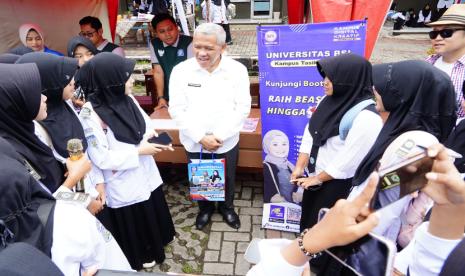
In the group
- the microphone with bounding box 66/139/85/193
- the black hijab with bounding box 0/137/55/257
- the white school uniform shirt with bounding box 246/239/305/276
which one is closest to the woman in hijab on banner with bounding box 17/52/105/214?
the microphone with bounding box 66/139/85/193

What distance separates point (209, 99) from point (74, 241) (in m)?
1.78

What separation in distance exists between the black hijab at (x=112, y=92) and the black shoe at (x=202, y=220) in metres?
1.30

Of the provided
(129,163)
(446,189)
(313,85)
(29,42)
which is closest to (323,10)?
(313,85)

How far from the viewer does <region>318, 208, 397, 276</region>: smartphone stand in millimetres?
825

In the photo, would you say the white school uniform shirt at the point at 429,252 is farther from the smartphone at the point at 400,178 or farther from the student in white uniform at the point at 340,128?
the student in white uniform at the point at 340,128

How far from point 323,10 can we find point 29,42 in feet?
12.0

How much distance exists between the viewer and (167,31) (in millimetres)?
3996

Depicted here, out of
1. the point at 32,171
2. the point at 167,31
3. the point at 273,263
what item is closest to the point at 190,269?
the point at 32,171

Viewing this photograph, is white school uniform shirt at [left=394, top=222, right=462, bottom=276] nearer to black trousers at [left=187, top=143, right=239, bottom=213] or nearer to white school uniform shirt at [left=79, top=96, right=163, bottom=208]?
white school uniform shirt at [left=79, top=96, right=163, bottom=208]

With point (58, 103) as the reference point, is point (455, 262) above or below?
below

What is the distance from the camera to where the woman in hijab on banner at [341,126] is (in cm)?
207

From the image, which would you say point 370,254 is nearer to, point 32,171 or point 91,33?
point 32,171

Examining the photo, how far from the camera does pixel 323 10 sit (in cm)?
303

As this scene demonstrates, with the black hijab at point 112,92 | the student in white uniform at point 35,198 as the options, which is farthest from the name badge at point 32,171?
the black hijab at point 112,92
